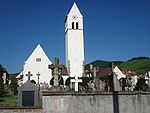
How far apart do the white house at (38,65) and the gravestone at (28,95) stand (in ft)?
115

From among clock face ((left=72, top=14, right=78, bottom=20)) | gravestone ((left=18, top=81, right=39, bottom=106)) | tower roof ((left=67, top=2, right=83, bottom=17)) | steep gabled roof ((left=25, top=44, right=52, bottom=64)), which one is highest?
tower roof ((left=67, top=2, right=83, bottom=17))

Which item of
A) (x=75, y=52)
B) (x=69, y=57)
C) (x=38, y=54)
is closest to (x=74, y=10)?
(x=75, y=52)

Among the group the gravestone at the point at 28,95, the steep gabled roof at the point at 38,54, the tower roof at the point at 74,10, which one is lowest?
the gravestone at the point at 28,95

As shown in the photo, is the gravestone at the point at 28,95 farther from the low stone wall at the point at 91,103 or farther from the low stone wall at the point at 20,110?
the low stone wall at the point at 91,103

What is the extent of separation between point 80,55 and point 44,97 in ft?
148

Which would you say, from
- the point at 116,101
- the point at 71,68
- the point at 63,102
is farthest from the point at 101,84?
the point at 71,68

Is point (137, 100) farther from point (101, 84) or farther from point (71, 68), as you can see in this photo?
point (71, 68)

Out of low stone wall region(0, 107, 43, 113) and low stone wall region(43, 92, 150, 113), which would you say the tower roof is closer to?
low stone wall region(43, 92, 150, 113)

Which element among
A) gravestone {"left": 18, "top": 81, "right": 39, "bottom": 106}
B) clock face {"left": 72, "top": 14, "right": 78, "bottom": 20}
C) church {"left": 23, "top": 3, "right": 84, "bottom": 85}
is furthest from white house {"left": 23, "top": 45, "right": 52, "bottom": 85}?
gravestone {"left": 18, "top": 81, "right": 39, "bottom": 106}

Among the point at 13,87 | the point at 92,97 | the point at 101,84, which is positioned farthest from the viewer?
the point at 13,87

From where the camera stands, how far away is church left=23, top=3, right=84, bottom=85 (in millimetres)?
49656

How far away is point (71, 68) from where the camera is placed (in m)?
55.9

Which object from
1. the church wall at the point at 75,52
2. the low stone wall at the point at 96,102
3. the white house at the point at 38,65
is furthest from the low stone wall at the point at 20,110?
the church wall at the point at 75,52

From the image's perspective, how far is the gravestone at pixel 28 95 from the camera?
13834 millimetres
